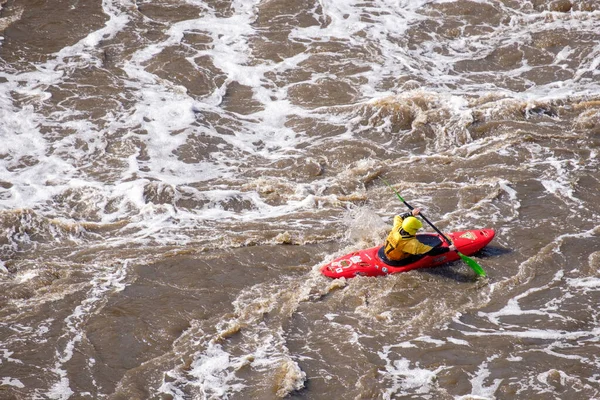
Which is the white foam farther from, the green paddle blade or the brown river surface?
the green paddle blade

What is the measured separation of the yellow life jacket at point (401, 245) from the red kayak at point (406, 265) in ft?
0.50

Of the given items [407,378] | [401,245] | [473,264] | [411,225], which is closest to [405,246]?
[401,245]

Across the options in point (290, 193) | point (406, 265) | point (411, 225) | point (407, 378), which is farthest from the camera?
point (290, 193)

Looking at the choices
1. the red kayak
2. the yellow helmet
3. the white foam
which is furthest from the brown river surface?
the yellow helmet

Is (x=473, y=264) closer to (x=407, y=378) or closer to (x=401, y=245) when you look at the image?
(x=401, y=245)

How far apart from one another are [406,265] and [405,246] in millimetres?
316

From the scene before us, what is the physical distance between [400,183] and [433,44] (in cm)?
564

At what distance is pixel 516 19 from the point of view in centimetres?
1605

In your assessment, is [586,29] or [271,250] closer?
[271,250]

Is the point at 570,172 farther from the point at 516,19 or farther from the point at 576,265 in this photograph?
the point at 516,19

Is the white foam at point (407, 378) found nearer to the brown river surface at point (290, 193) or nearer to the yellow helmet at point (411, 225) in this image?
the brown river surface at point (290, 193)

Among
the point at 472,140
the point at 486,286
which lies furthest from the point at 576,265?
the point at 472,140

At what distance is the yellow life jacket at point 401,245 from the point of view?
8.93 m

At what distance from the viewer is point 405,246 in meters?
8.95
